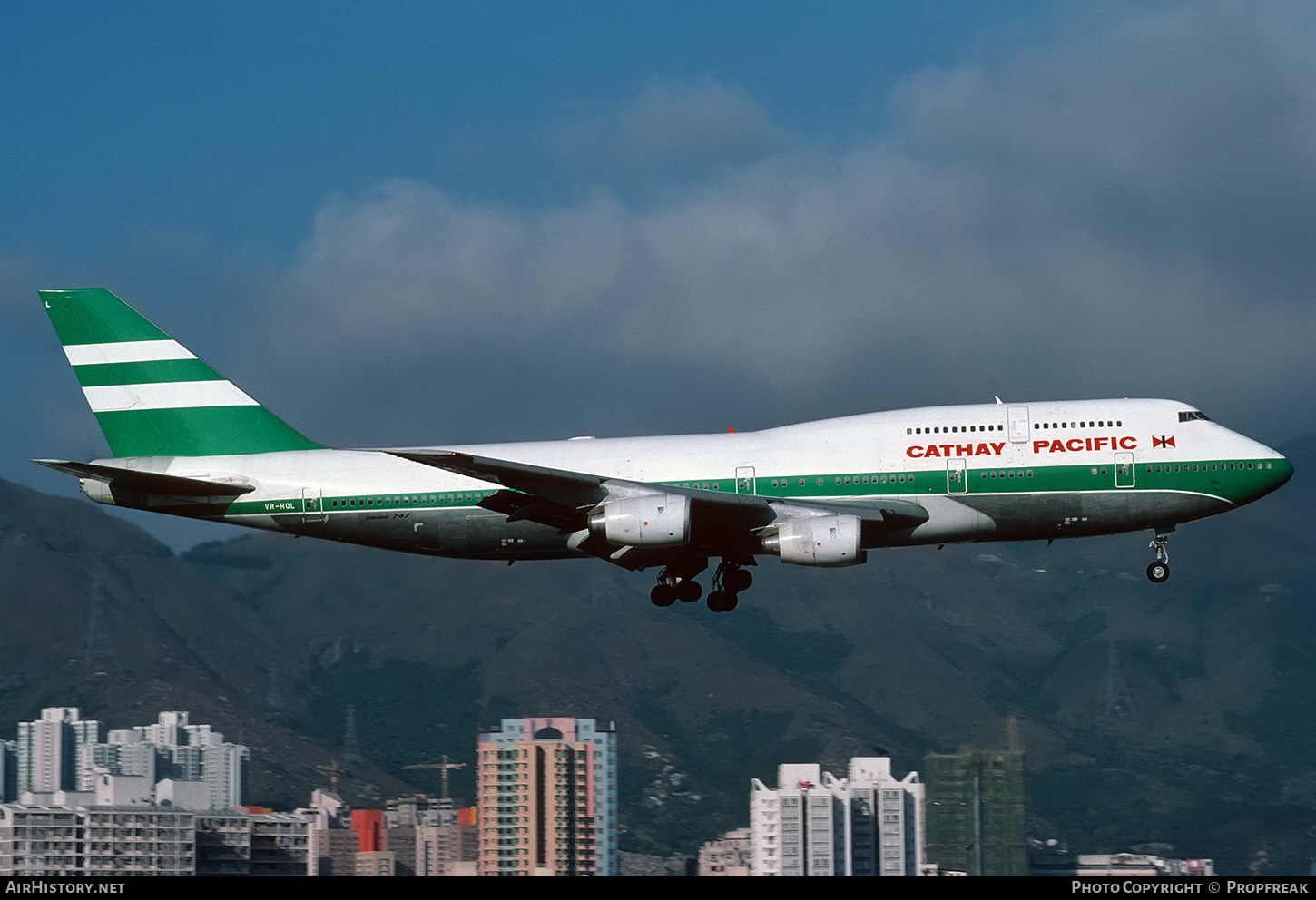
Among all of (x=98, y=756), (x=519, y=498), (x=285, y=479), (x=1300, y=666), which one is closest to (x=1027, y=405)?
(x=519, y=498)

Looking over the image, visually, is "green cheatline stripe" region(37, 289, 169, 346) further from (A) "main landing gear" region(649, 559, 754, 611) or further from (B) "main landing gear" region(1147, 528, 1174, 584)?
(B) "main landing gear" region(1147, 528, 1174, 584)

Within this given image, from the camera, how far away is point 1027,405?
43.0 m

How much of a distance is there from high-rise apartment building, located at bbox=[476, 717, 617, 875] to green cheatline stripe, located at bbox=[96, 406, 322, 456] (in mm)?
52408

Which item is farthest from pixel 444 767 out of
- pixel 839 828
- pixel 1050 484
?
pixel 1050 484

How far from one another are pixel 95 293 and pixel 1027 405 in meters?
27.5

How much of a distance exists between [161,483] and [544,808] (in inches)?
2240

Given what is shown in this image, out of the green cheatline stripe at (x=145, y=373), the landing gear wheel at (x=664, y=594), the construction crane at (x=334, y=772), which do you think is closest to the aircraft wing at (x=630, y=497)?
the landing gear wheel at (x=664, y=594)

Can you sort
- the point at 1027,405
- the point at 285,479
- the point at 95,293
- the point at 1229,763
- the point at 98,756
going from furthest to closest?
the point at 1229,763
the point at 98,756
the point at 95,293
the point at 285,479
the point at 1027,405

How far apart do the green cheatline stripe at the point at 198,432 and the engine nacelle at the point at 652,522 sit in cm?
1048

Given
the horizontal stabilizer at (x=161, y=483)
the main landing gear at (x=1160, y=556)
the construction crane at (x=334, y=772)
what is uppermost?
the horizontal stabilizer at (x=161, y=483)

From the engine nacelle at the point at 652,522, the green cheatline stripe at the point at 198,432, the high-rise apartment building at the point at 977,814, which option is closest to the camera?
the engine nacelle at the point at 652,522

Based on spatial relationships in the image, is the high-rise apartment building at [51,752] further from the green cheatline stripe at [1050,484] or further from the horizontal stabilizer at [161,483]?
the green cheatline stripe at [1050,484]

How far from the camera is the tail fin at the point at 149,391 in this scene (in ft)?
156
